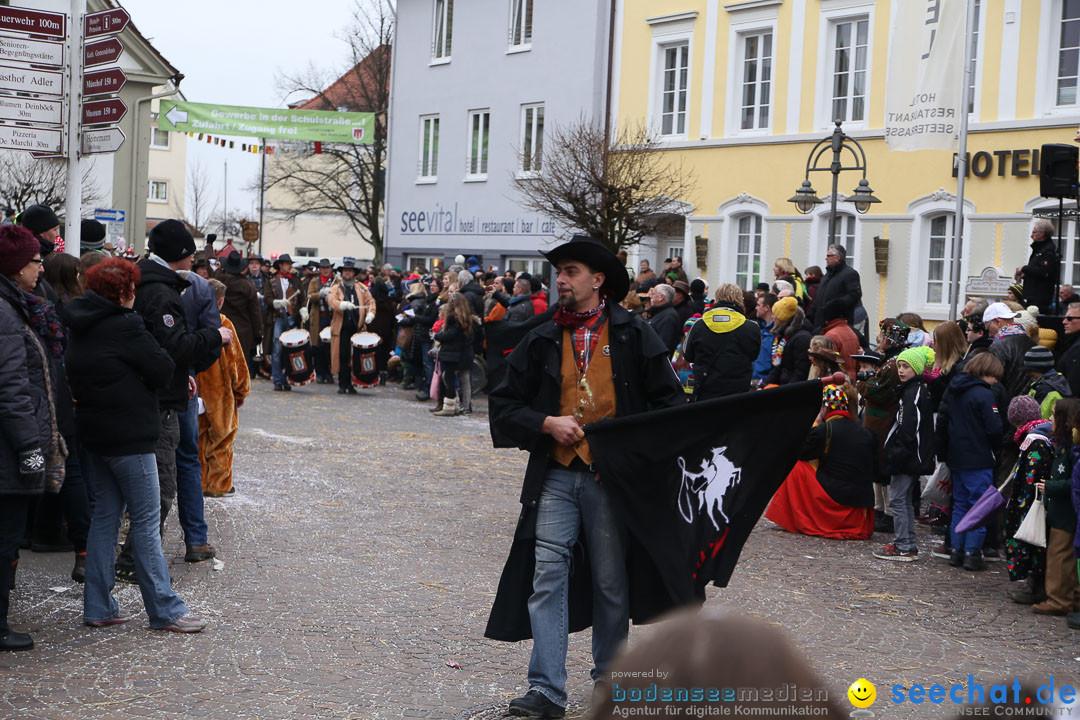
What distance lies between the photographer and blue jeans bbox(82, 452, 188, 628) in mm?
6367

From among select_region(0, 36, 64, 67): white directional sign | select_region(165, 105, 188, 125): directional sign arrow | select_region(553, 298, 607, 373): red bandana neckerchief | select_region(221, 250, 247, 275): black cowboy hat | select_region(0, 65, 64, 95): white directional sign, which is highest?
select_region(165, 105, 188, 125): directional sign arrow

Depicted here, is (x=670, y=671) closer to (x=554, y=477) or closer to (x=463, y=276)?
(x=554, y=477)

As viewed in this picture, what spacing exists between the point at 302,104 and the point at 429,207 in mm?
23824

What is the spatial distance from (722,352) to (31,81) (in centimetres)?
644

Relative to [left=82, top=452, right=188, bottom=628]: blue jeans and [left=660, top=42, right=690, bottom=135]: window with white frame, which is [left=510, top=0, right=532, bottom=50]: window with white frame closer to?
[left=660, top=42, right=690, bottom=135]: window with white frame

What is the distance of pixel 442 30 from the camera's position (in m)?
34.6

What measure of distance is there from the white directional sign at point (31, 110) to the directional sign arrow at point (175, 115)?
20251mm

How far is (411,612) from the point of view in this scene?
23.3ft

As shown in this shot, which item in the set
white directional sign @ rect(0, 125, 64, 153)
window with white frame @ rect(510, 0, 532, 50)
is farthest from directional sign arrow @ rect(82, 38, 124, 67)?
window with white frame @ rect(510, 0, 532, 50)

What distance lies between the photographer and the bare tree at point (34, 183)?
24.8 m

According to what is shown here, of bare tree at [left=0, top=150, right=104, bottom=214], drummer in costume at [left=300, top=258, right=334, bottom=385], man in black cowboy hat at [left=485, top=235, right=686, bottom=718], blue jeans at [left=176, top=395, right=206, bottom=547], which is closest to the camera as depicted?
man in black cowboy hat at [left=485, top=235, right=686, bottom=718]

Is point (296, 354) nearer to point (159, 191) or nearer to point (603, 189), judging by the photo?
point (603, 189)

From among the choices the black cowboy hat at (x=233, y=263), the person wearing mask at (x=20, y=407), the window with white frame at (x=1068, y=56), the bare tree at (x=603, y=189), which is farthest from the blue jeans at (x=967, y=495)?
the bare tree at (x=603, y=189)

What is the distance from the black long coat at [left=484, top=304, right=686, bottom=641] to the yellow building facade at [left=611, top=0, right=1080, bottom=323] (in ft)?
42.8
